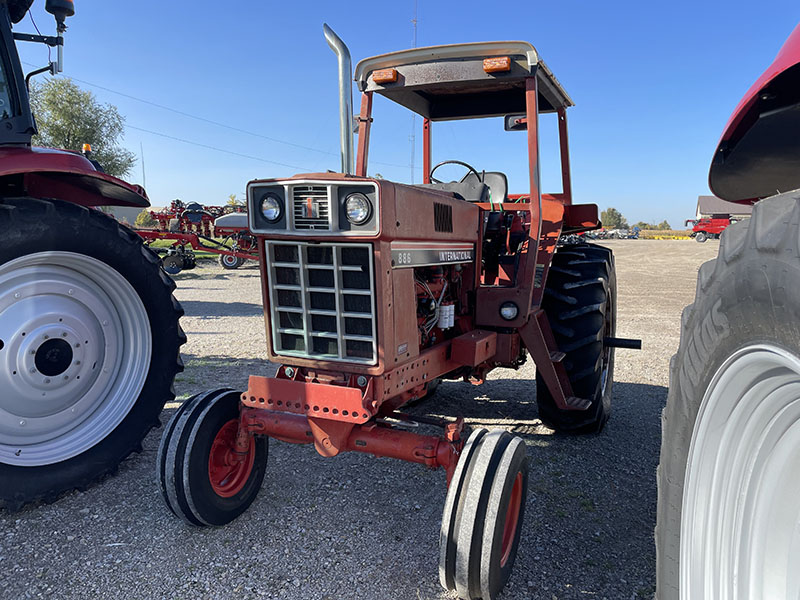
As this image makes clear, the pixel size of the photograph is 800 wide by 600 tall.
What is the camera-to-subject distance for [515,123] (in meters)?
3.44

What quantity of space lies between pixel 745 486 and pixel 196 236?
13877 millimetres

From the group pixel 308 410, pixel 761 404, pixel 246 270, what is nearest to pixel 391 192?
pixel 308 410

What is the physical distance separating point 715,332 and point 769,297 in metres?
0.21

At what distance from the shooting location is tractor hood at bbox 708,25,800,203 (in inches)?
51.1

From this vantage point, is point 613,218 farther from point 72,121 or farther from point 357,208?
point 357,208

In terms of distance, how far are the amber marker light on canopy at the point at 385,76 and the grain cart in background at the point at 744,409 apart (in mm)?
1879

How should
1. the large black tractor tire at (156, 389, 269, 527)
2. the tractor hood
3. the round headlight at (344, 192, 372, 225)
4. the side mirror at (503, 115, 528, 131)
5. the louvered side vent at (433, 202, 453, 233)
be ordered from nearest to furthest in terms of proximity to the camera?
the tractor hood → the round headlight at (344, 192, 372, 225) → the large black tractor tire at (156, 389, 269, 527) → the louvered side vent at (433, 202, 453, 233) → the side mirror at (503, 115, 528, 131)

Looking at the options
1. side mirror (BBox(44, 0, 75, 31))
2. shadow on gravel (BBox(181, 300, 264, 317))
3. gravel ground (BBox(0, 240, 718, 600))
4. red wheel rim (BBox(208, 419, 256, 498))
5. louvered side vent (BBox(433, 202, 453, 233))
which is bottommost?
gravel ground (BBox(0, 240, 718, 600))

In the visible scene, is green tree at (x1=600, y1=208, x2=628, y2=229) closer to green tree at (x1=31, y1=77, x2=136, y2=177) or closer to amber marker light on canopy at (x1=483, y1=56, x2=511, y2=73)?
green tree at (x1=31, y1=77, x2=136, y2=177)

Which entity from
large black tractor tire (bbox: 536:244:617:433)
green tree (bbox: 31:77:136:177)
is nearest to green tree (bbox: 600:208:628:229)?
green tree (bbox: 31:77:136:177)

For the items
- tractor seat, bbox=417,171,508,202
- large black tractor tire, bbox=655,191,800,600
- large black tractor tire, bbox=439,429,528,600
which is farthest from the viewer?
tractor seat, bbox=417,171,508,202

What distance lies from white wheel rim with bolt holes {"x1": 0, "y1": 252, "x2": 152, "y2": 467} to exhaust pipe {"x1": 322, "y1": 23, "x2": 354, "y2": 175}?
146cm

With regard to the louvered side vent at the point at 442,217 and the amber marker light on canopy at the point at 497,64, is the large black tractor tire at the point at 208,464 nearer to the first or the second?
the louvered side vent at the point at 442,217

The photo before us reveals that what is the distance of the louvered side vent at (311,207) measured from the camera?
2177 mm
